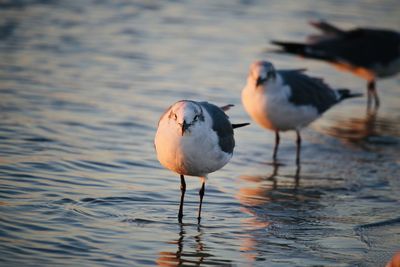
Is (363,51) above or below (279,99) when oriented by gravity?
above

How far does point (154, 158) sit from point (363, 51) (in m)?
5.77

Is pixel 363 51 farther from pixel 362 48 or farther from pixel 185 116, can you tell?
pixel 185 116

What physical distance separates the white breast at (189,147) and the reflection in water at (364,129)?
175 inches

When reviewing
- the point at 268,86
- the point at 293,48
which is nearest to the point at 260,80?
the point at 268,86

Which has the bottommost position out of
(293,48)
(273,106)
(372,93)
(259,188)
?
(259,188)

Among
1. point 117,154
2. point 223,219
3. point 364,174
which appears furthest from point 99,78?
point 223,219

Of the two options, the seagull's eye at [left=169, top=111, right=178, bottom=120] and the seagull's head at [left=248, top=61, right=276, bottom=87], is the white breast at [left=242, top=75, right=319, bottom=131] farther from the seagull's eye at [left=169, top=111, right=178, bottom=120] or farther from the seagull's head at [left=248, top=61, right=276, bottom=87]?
the seagull's eye at [left=169, top=111, right=178, bottom=120]

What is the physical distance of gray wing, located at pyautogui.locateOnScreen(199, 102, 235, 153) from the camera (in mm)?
7199

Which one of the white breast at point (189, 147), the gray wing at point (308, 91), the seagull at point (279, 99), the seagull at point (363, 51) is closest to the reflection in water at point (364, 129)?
the gray wing at point (308, 91)

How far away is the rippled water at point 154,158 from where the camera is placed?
21.1 feet

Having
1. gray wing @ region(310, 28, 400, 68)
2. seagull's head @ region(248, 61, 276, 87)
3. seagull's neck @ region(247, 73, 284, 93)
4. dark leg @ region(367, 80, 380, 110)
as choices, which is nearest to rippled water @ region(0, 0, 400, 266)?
dark leg @ region(367, 80, 380, 110)

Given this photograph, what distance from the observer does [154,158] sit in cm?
905

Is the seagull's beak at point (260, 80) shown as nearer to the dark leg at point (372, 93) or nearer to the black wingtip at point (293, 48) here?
the black wingtip at point (293, 48)

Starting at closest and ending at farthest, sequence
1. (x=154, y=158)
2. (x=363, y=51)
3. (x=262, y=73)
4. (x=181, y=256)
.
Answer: (x=181, y=256) < (x=154, y=158) < (x=262, y=73) < (x=363, y=51)
